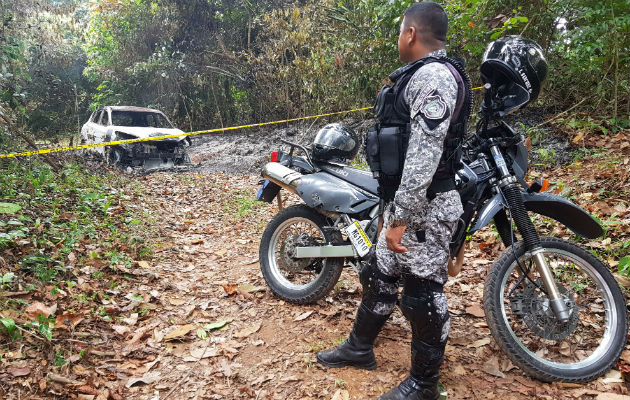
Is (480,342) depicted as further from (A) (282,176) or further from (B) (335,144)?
(A) (282,176)

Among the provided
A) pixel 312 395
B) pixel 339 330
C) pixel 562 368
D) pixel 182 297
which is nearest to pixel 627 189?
pixel 562 368

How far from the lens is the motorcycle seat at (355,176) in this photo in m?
3.28

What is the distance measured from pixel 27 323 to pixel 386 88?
2.74 metres

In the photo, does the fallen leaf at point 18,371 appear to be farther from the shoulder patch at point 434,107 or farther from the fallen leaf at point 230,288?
the shoulder patch at point 434,107

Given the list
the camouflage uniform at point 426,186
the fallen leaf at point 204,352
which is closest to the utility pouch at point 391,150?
the camouflage uniform at point 426,186

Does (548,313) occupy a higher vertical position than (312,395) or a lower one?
higher

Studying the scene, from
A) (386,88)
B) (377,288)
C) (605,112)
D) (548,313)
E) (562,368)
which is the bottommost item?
(562,368)

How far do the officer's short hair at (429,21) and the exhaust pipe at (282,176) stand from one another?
1722 mm

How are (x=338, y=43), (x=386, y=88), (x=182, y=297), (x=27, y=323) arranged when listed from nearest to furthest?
(x=386, y=88)
(x=27, y=323)
(x=182, y=297)
(x=338, y=43)

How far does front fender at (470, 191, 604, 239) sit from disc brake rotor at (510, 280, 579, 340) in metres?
0.49

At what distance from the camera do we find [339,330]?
3.16 metres

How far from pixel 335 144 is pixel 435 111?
160cm

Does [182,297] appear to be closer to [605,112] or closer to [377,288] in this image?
[377,288]

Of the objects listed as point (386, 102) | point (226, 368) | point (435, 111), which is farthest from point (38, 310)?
point (435, 111)
